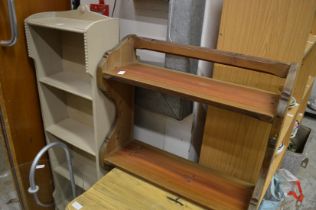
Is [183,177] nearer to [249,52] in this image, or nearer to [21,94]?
[249,52]

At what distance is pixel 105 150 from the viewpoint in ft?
4.24

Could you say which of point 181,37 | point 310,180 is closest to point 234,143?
point 181,37

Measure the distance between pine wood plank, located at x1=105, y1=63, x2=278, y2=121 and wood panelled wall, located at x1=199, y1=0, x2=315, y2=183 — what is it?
4.5 inches

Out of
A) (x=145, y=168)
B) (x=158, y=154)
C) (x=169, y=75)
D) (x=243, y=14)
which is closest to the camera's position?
(x=243, y=14)

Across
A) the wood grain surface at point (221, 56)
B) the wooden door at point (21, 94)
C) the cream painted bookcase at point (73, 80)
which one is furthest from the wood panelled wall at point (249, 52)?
the wooden door at point (21, 94)

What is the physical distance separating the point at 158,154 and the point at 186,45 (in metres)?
0.60

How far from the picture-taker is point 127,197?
1.13 m

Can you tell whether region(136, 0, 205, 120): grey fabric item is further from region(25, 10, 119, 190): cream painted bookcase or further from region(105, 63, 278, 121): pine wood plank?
region(25, 10, 119, 190): cream painted bookcase

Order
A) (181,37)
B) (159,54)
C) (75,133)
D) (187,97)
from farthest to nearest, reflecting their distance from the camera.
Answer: (75,133)
(159,54)
(181,37)
(187,97)

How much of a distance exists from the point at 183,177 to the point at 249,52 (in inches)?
24.6

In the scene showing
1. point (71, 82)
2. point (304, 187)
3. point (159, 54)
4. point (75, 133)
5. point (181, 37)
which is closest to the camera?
point (181, 37)

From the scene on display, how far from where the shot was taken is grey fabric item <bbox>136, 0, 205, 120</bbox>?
3.49ft

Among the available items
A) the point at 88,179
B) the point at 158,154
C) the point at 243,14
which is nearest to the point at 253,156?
the point at 158,154

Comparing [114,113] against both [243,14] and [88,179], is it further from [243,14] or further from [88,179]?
[243,14]
